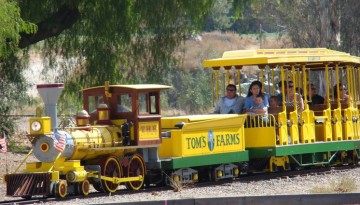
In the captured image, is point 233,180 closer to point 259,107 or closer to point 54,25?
point 259,107

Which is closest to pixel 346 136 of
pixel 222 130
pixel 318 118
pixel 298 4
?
pixel 318 118

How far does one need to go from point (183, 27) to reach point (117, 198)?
1335 cm

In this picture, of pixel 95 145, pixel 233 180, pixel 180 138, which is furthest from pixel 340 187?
pixel 95 145

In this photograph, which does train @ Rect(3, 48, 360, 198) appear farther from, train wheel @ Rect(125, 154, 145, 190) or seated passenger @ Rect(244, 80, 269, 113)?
seated passenger @ Rect(244, 80, 269, 113)

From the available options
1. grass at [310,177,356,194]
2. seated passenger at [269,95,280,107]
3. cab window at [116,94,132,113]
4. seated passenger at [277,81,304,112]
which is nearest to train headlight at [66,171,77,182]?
cab window at [116,94,132,113]

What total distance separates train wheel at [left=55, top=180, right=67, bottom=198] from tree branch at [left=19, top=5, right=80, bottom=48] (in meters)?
9.96

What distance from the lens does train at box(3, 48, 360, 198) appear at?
60.0ft

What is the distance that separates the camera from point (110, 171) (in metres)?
19.2

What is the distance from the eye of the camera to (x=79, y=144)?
60.7 ft

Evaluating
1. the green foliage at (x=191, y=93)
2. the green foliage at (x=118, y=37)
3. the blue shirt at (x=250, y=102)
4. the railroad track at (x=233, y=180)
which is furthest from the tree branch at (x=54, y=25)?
the green foliage at (x=191, y=93)

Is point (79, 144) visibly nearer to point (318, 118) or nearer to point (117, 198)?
point (117, 198)

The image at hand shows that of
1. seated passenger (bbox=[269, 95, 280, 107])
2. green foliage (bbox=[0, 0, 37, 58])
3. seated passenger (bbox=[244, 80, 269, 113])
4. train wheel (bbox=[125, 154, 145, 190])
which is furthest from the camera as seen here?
seated passenger (bbox=[269, 95, 280, 107])

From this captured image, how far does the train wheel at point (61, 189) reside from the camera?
17.9m

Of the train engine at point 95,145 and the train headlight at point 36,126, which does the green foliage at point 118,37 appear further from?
the train headlight at point 36,126
